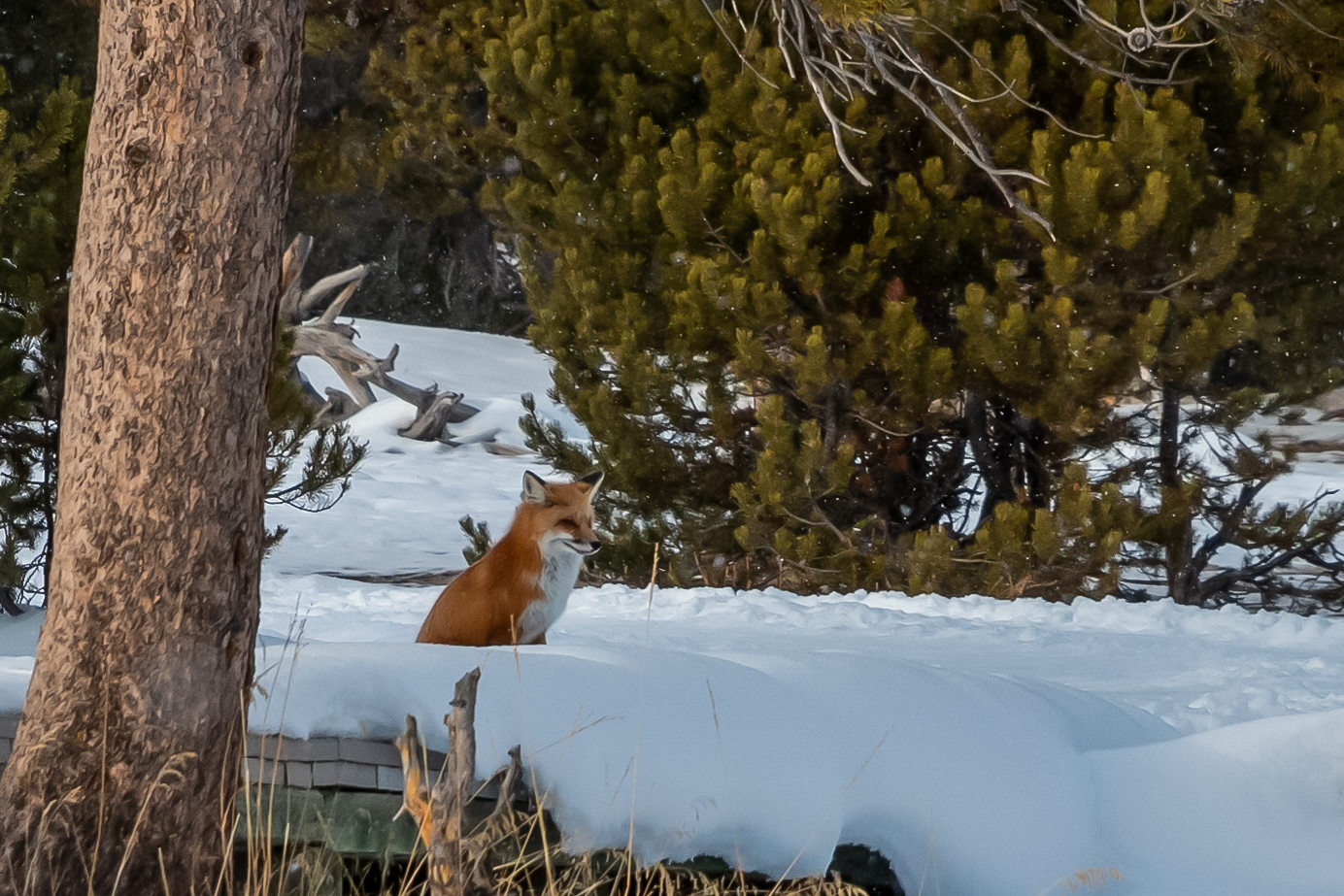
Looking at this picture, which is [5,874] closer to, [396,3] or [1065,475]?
[1065,475]

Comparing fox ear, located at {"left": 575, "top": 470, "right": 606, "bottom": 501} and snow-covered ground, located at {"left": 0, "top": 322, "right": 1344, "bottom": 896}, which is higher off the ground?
fox ear, located at {"left": 575, "top": 470, "right": 606, "bottom": 501}

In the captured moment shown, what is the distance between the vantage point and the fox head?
165 inches

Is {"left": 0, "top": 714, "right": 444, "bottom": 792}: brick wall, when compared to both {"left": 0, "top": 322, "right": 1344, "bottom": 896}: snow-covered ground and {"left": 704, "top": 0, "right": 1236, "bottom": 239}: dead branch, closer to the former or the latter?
{"left": 0, "top": 322, "right": 1344, "bottom": 896}: snow-covered ground

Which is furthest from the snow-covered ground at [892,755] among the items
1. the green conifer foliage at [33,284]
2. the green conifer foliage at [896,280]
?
the green conifer foliage at [33,284]

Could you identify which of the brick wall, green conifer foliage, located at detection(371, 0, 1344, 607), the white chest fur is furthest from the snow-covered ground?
green conifer foliage, located at detection(371, 0, 1344, 607)

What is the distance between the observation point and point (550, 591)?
424 cm

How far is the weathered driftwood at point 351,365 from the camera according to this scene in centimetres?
1462

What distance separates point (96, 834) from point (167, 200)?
1.50 m

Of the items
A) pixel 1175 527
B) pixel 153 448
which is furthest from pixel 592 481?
pixel 1175 527

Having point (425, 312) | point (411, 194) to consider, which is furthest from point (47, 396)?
point (425, 312)

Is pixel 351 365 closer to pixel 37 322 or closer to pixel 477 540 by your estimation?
pixel 477 540

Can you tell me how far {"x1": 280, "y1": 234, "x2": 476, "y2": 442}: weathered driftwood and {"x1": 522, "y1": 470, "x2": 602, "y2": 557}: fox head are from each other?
32.7 ft

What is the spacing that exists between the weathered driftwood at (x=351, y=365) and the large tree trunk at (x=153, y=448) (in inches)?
430

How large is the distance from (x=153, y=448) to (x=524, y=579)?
1554 millimetres
